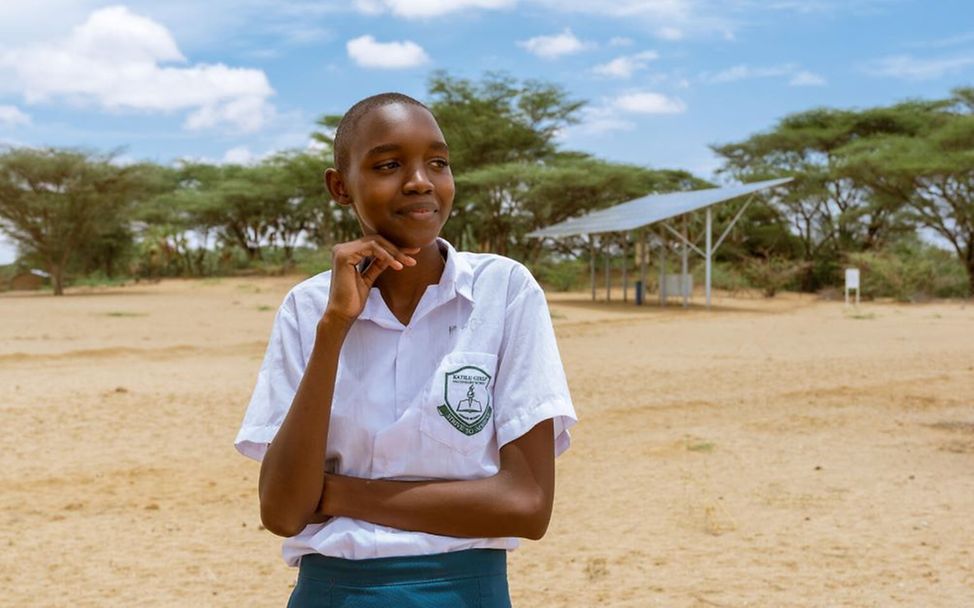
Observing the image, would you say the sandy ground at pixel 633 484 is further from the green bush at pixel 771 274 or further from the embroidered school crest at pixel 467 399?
the green bush at pixel 771 274

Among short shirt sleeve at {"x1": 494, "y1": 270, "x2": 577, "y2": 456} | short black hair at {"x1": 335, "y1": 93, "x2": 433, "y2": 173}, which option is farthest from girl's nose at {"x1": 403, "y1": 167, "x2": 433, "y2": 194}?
short shirt sleeve at {"x1": 494, "y1": 270, "x2": 577, "y2": 456}

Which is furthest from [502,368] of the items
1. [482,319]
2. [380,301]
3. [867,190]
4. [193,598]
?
[867,190]

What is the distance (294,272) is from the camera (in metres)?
37.8

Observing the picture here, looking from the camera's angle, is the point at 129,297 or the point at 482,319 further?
the point at 129,297

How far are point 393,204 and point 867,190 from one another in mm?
31015

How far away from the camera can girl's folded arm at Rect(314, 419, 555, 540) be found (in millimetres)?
1329

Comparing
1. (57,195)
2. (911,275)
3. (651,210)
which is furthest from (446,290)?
(57,195)

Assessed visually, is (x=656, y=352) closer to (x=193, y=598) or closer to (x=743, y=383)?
(x=743, y=383)

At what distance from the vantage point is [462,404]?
4.40ft

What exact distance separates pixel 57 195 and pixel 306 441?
101 feet

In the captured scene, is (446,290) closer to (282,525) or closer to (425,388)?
(425,388)

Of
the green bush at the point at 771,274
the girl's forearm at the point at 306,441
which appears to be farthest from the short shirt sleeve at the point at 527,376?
the green bush at the point at 771,274

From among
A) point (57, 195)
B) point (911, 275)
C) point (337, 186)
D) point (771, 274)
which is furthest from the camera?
point (57, 195)

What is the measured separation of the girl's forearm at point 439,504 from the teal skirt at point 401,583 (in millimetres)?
44
